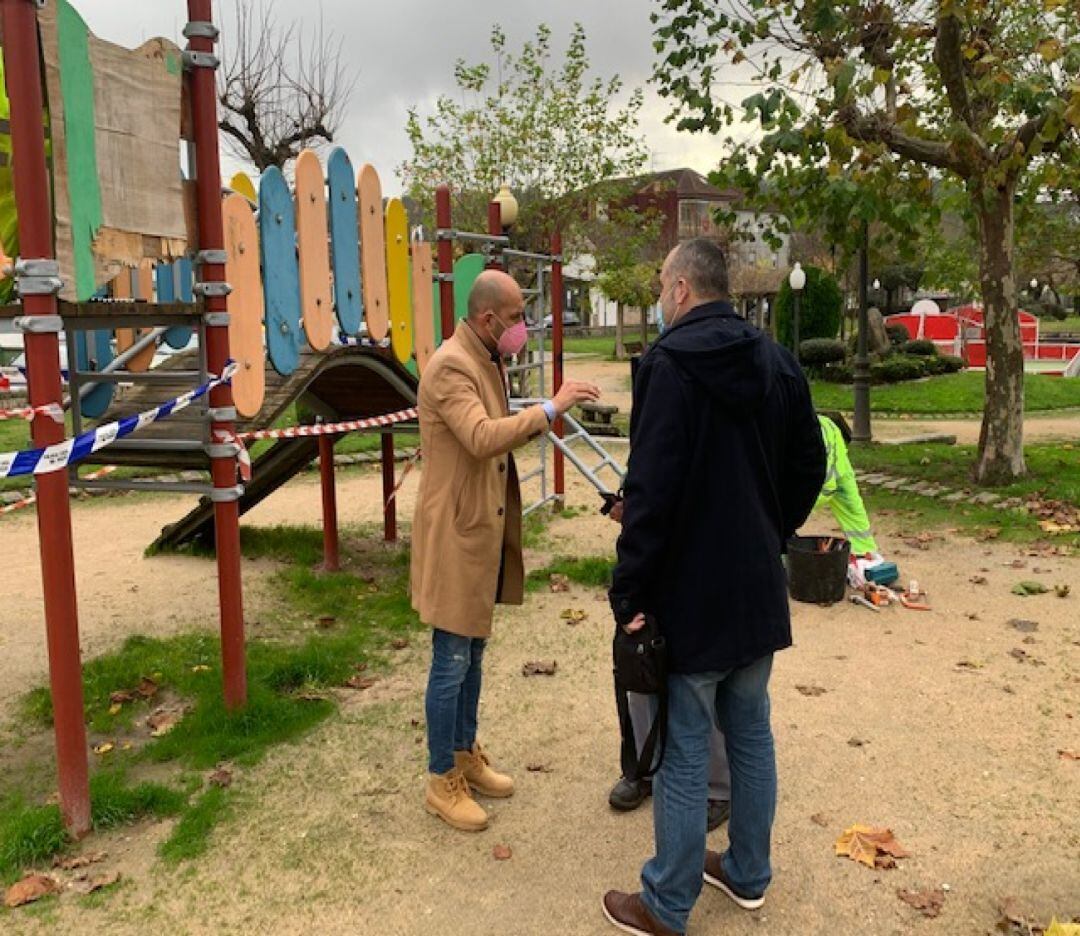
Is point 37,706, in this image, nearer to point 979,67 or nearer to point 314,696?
Result: point 314,696

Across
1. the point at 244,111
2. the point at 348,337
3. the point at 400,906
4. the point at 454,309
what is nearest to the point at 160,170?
the point at 348,337

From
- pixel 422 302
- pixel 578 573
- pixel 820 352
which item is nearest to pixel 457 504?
pixel 578 573

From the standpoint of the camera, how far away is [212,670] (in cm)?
525

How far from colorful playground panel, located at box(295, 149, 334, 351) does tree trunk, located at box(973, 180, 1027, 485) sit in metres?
6.60

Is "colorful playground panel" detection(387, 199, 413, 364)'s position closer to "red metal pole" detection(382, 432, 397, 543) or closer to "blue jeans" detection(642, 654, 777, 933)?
"red metal pole" detection(382, 432, 397, 543)

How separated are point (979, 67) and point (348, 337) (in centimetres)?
622

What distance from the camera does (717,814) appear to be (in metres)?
3.62

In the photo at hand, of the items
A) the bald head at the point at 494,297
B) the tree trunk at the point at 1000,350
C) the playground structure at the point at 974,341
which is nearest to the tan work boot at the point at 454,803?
the bald head at the point at 494,297

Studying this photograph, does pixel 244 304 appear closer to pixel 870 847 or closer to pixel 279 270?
pixel 279 270

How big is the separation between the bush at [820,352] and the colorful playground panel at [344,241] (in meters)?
16.6

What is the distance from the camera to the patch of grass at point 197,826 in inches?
138

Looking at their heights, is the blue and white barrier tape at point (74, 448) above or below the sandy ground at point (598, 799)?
above

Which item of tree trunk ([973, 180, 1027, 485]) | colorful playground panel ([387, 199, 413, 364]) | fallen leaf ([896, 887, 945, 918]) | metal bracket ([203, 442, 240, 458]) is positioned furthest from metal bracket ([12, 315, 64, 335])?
tree trunk ([973, 180, 1027, 485])

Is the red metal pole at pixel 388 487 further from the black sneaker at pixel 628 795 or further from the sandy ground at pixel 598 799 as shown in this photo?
the black sneaker at pixel 628 795
